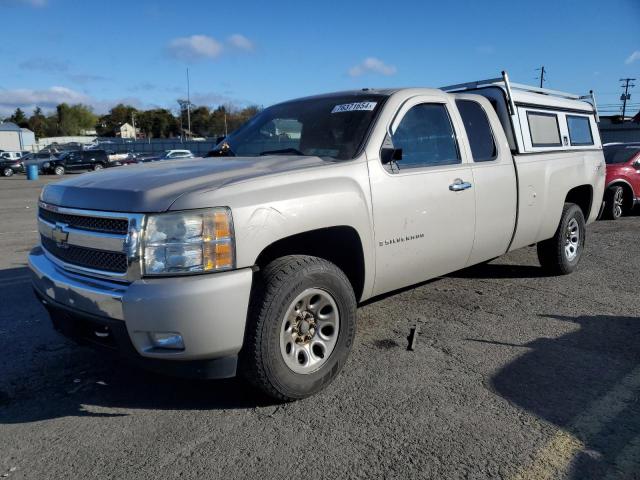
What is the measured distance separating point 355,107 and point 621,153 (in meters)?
10.1

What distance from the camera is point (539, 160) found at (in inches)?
216

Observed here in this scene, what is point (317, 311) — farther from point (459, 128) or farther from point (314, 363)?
point (459, 128)

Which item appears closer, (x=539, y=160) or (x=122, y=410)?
(x=122, y=410)

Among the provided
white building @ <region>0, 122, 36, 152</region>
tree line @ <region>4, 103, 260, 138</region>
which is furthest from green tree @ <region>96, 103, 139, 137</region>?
white building @ <region>0, 122, 36, 152</region>

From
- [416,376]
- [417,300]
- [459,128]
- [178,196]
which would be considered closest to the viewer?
[178,196]

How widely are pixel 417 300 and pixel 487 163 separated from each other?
1.50 m

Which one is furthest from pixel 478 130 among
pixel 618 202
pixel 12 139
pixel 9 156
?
pixel 12 139

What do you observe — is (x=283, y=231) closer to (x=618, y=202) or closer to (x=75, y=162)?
(x=618, y=202)

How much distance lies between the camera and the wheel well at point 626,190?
38.0ft

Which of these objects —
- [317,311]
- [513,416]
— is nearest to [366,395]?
[317,311]

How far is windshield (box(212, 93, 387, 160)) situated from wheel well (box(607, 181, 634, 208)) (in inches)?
365

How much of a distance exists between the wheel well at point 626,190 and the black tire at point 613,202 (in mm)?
51

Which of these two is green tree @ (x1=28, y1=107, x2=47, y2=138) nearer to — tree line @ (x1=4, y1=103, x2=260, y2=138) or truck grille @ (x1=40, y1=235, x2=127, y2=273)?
tree line @ (x1=4, y1=103, x2=260, y2=138)

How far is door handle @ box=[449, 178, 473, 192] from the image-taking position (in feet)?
14.3
